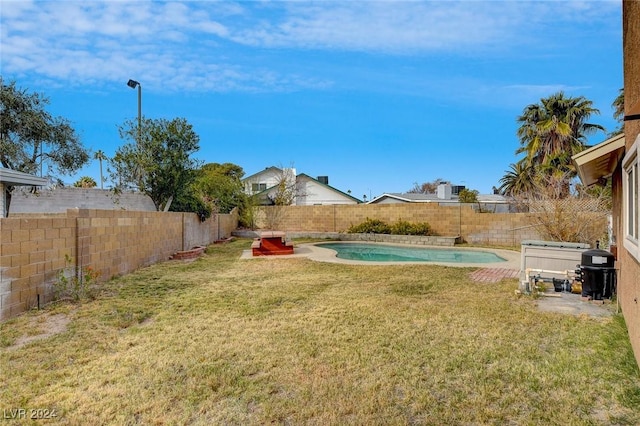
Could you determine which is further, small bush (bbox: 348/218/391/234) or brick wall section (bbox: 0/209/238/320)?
→ small bush (bbox: 348/218/391/234)

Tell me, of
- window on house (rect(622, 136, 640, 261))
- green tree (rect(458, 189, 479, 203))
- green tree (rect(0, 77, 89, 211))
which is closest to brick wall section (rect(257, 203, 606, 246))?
window on house (rect(622, 136, 640, 261))

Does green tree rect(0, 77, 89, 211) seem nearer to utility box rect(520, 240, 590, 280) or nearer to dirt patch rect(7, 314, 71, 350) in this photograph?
dirt patch rect(7, 314, 71, 350)

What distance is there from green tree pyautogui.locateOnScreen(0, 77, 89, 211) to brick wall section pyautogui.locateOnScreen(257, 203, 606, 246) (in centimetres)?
1097

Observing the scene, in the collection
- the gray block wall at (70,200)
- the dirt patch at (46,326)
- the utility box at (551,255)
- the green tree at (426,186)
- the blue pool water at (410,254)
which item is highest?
the green tree at (426,186)

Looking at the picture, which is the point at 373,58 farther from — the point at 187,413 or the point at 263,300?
the point at 187,413

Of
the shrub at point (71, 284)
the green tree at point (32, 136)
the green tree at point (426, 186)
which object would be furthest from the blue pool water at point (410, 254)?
the green tree at point (426, 186)

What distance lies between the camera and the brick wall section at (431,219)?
696 inches

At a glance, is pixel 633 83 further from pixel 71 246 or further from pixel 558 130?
pixel 558 130

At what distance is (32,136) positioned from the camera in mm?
15141

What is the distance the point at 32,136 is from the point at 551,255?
17.9m

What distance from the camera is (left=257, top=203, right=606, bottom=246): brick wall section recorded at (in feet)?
58.0

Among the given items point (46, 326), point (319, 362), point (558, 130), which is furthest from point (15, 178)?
point (558, 130)

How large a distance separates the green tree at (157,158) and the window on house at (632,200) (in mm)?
14772

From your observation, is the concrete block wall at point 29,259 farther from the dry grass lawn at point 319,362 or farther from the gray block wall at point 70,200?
the gray block wall at point 70,200
